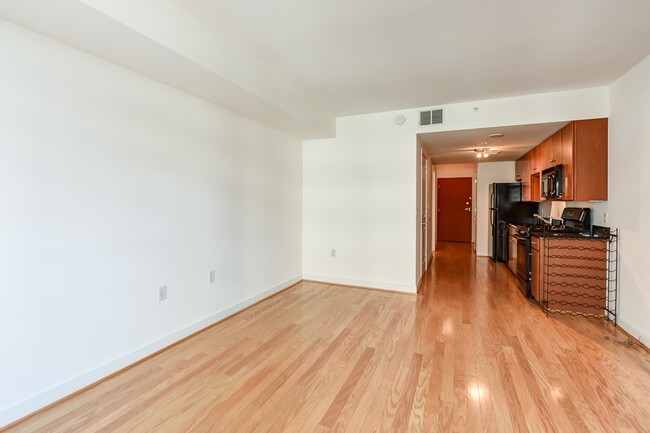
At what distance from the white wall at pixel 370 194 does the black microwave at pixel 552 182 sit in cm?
89

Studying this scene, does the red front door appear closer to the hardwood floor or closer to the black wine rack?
the black wine rack

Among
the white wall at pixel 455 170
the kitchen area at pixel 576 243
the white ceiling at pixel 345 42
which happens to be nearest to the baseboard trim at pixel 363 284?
the kitchen area at pixel 576 243

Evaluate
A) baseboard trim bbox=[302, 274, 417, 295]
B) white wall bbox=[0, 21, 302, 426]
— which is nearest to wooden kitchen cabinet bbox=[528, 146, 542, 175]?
baseboard trim bbox=[302, 274, 417, 295]

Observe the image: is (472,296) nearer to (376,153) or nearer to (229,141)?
(376,153)

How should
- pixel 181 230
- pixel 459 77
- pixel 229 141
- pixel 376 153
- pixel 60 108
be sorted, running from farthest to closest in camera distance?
pixel 376 153
pixel 229 141
pixel 459 77
pixel 181 230
pixel 60 108

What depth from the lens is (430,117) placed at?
3973 millimetres

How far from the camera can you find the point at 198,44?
218 cm

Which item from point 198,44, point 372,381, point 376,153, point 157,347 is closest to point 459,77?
point 376,153

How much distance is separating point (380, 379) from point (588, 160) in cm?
330

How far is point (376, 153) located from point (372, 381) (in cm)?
305

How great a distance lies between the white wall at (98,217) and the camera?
5.73 ft

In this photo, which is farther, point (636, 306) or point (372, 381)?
point (636, 306)

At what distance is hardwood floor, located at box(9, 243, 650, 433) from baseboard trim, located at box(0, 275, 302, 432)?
0.06 m

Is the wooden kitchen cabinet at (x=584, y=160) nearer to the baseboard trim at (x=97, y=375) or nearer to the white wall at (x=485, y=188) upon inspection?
the white wall at (x=485, y=188)
